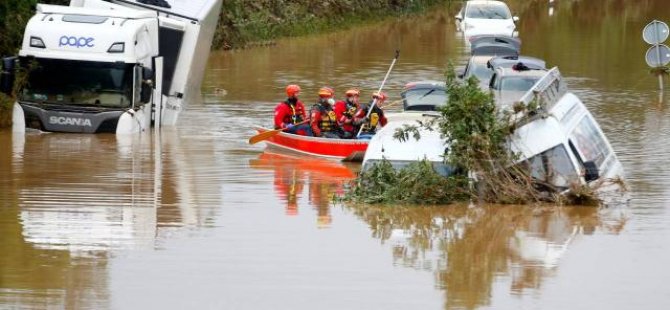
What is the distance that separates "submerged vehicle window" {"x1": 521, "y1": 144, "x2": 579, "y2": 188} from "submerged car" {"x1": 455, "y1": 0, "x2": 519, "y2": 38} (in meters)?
26.7

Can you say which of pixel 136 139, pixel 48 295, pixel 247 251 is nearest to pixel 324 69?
pixel 136 139

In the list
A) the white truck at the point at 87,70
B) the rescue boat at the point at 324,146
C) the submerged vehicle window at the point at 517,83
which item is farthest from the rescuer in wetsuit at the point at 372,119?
the white truck at the point at 87,70

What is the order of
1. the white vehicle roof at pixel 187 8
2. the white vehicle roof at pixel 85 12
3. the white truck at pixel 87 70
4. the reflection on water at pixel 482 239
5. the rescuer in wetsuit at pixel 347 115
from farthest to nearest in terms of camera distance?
the white vehicle roof at pixel 187 8 → the white vehicle roof at pixel 85 12 → the white truck at pixel 87 70 → the rescuer in wetsuit at pixel 347 115 → the reflection on water at pixel 482 239

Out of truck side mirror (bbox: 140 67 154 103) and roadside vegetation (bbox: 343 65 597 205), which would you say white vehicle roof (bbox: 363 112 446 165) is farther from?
truck side mirror (bbox: 140 67 154 103)

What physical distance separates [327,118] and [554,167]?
710 cm

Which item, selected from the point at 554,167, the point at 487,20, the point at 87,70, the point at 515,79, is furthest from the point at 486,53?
the point at 554,167

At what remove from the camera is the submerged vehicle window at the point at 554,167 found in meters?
21.7

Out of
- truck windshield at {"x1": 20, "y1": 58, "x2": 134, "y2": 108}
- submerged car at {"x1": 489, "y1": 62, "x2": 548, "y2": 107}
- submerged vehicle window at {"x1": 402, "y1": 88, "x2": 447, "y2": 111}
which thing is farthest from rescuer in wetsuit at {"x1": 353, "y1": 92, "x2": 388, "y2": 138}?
truck windshield at {"x1": 20, "y1": 58, "x2": 134, "y2": 108}

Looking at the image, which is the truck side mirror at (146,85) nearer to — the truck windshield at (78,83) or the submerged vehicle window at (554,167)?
the truck windshield at (78,83)

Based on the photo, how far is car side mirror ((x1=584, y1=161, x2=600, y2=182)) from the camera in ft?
71.7

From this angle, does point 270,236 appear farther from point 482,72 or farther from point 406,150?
point 482,72

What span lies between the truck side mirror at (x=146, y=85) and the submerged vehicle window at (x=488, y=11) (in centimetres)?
2308

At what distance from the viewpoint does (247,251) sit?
1858cm

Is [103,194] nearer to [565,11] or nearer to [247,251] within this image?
[247,251]
